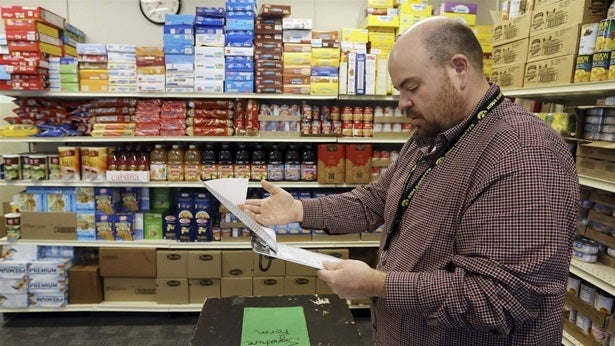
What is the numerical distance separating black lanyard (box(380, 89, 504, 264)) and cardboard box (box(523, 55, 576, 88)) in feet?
4.75

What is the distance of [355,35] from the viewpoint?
136 inches

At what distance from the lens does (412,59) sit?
112 centimetres

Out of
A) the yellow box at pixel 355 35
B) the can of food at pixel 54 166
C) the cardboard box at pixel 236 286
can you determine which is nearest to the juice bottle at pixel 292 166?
the cardboard box at pixel 236 286

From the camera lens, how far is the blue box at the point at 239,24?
3.30 m

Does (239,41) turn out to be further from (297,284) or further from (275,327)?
(275,327)

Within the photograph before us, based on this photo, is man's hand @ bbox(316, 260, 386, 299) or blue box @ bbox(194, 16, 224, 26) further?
blue box @ bbox(194, 16, 224, 26)

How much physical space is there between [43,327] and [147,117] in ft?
6.49

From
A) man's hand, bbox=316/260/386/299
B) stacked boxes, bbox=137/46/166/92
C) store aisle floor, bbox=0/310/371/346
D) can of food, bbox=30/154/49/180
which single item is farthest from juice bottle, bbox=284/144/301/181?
man's hand, bbox=316/260/386/299

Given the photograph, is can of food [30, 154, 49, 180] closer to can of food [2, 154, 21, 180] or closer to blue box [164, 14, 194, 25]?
can of food [2, 154, 21, 180]

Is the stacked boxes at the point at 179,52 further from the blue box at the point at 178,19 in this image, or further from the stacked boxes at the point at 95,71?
the stacked boxes at the point at 95,71

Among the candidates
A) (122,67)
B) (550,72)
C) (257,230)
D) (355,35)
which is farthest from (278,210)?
(122,67)

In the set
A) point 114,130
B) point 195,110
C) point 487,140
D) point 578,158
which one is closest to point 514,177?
point 487,140

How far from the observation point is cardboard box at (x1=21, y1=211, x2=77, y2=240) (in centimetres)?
349

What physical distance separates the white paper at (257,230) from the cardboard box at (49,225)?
8.85ft
